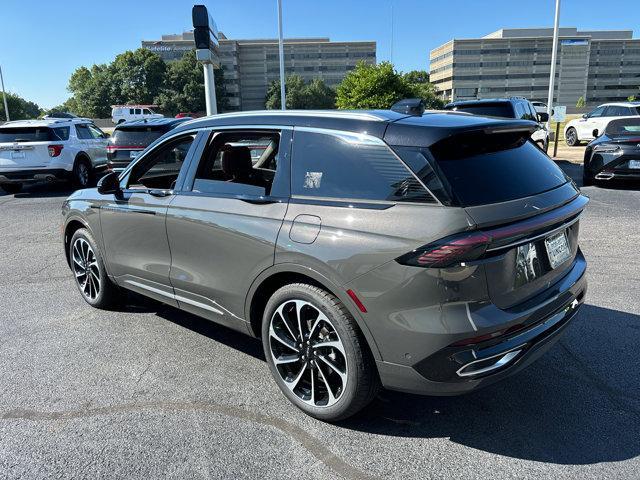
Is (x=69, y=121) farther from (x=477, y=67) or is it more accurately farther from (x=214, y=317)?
(x=477, y=67)

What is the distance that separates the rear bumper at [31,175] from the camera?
1202cm

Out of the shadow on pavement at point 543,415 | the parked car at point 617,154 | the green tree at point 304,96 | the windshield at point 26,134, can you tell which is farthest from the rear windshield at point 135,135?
the green tree at point 304,96

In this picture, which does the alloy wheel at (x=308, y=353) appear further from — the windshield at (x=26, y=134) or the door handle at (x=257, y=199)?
the windshield at (x=26, y=134)

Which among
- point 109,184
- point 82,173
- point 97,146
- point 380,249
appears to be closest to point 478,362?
point 380,249

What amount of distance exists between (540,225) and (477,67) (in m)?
136

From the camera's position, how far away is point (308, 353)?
292 centimetres

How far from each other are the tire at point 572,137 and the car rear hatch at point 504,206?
66.2 feet

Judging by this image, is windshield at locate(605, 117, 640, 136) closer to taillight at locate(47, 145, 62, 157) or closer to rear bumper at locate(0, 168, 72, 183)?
taillight at locate(47, 145, 62, 157)

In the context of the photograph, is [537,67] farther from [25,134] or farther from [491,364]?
[491,364]

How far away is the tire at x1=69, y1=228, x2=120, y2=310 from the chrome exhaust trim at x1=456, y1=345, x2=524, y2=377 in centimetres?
346

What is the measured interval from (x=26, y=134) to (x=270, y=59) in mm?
118148

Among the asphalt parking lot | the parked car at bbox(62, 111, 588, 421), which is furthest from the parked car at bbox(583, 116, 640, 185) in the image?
the parked car at bbox(62, 111, 588, 421)

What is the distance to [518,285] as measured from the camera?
248 centimetres

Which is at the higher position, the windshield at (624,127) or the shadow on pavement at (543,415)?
the windshield at (624,127)
